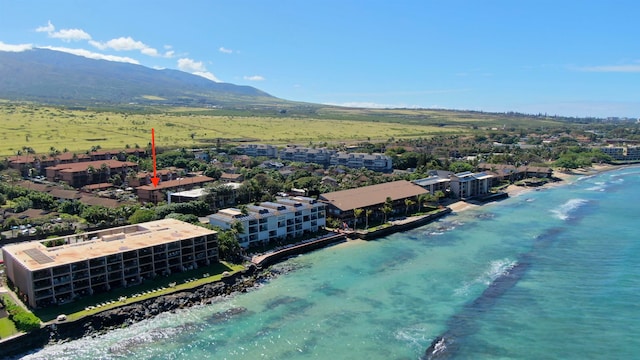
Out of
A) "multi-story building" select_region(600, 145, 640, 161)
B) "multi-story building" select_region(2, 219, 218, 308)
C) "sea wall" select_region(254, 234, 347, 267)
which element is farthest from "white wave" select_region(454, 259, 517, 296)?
"multi-story building" select_region(600, 145, 640, 161)

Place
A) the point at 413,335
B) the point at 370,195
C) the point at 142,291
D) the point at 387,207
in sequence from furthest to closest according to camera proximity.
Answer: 1. the point at 370,195
2. the point at 387,207
3. the point at 142,291
4. the point at 413,335

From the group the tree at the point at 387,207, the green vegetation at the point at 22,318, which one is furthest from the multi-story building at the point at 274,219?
the green vegetation at the point at 22,318

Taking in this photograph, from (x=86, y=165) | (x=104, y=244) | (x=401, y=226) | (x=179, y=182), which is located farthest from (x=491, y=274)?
(x=86, y=165)

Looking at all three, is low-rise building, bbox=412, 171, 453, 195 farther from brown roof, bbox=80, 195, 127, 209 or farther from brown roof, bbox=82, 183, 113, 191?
brown roof, bbox=82, 183, 113, 191

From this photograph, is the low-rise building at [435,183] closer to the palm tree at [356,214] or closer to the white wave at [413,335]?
the palm tree at [356,214]

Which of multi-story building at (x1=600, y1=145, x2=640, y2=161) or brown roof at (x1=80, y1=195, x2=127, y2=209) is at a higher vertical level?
multi-story building at (x1=600, y1=145, x2=640, y2=161)

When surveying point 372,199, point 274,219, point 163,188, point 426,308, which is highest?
point 163,188

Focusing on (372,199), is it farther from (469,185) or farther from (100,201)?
(100,201)
